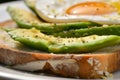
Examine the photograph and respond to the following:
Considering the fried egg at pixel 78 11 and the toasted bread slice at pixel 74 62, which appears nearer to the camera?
A: the toasted bread slice at pixel 74 62

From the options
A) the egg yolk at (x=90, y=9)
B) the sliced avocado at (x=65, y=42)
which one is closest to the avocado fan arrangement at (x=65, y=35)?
the sliced avocado at (x=65, y=42)

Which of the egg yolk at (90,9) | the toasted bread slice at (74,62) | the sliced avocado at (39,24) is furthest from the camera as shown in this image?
the egg yolk at (90,9)

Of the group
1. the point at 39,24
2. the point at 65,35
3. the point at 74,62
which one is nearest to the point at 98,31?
the point at 65,35

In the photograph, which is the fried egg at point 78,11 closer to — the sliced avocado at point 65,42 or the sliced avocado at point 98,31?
the sliced avocado at point 98,31

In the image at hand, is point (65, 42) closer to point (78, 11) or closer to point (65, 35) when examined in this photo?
point (65, 35)

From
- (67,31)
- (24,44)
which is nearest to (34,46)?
(24,44)

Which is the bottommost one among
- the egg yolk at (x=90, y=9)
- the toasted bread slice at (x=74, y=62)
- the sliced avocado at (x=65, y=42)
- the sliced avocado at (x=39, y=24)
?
the toasted bread slice at (x=74, y=62)

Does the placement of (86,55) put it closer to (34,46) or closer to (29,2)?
(34,46)
